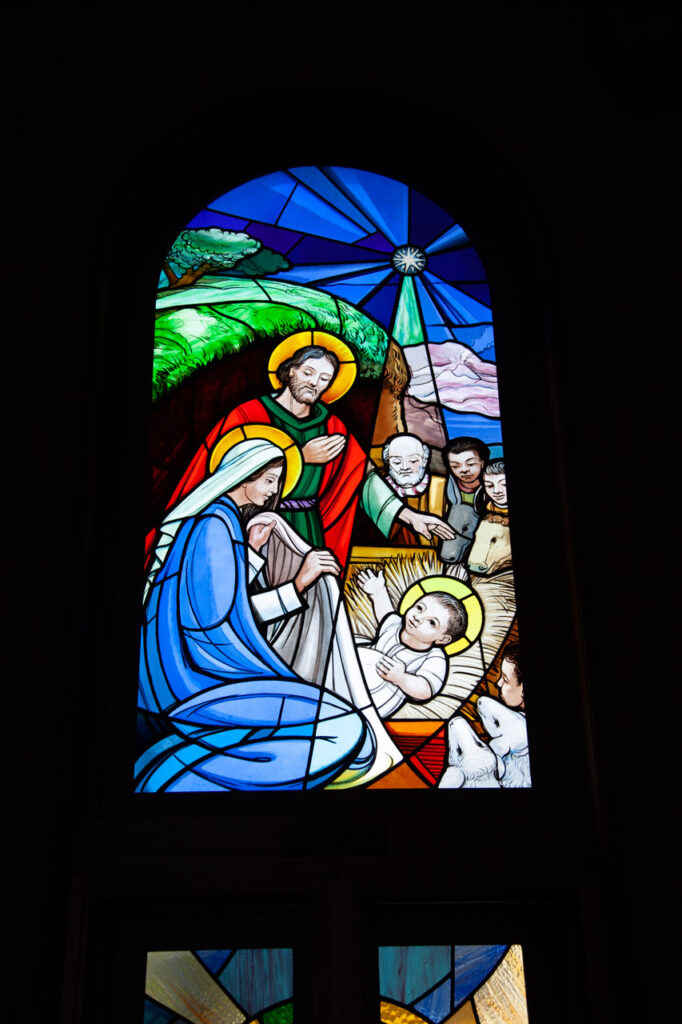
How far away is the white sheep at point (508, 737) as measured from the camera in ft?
8.86

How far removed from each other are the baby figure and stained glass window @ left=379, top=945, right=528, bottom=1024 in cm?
62

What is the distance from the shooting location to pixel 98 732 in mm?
2680

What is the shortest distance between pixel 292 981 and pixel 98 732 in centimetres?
80

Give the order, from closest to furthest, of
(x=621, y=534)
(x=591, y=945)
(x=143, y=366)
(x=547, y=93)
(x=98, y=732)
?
(x=591, y=945)
(x=98, y=732)
(x=621, y=534)
(x=143, y=366)
(x=547, y=93)

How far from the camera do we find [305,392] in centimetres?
314

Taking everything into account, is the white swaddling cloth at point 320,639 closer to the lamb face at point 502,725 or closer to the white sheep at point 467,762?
the white sheep at point 467,762

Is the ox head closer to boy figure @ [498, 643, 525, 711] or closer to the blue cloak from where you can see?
boy figure @ [498, 643, 525, 711]

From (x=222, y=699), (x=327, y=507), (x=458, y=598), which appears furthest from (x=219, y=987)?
(x=327, y=507)

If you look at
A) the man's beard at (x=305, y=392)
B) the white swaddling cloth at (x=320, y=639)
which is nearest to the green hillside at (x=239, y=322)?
the man's beard at (x=305, y=392)

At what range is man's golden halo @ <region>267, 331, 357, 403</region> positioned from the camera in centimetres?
315

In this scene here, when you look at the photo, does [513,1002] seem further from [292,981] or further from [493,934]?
[292,981]

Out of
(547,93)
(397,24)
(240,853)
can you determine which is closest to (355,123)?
(397,24)

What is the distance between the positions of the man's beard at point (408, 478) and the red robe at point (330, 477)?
10 centimetres

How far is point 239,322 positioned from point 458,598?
3.68 feet
